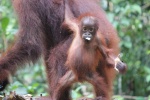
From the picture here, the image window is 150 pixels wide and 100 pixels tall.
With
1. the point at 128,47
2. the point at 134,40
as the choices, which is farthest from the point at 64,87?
the point at 134,40

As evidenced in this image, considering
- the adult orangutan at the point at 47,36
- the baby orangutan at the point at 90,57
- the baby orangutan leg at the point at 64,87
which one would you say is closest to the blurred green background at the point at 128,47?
the adult orangutan at the point at 47,36

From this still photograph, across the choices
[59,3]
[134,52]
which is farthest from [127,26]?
[59,3]

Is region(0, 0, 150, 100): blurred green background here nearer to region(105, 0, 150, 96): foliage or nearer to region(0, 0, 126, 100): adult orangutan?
region(105, 0, 150, 96): foliage

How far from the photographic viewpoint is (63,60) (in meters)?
3.76

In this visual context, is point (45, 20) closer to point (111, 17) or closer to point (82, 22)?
point (82, 22)

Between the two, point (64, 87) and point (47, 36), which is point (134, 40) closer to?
point (47, 36)

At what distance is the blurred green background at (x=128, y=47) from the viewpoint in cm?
547

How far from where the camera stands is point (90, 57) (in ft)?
11.4

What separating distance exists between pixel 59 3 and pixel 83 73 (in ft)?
2.08

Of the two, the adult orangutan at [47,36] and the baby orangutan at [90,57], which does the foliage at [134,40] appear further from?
the baby orangutan at [90,57]

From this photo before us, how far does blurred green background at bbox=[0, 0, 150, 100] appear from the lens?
5.47m

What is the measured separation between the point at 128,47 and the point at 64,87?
7.36 ft

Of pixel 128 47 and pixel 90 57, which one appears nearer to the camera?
pixel 90 57

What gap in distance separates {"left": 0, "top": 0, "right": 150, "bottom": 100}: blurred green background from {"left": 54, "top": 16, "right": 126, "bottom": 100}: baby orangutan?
184 centimetres
